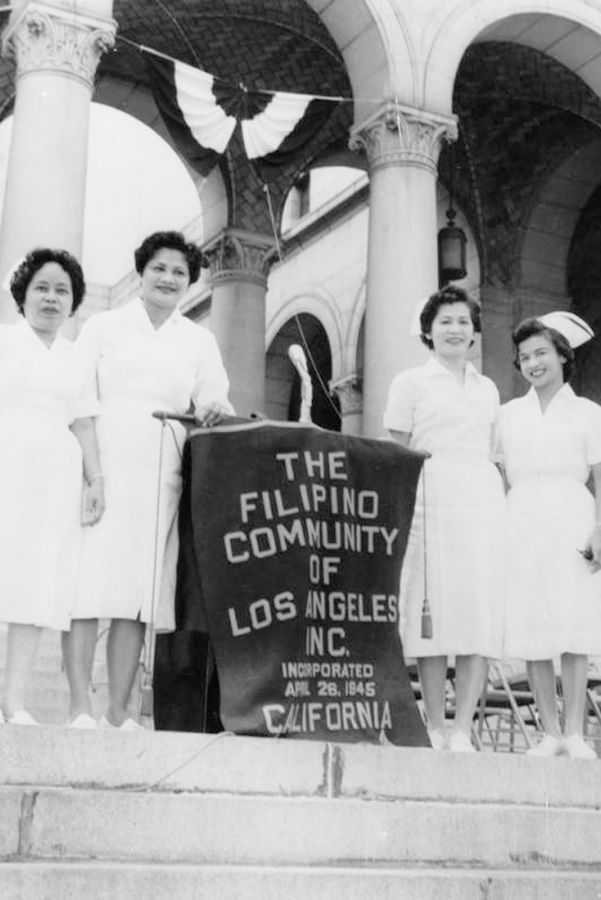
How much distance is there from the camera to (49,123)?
9773 mm

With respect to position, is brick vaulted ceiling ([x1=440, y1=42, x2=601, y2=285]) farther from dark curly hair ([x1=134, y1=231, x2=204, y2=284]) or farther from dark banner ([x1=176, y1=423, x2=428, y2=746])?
dark banner ([x1=176, y1=423, x2=428, y2=746])

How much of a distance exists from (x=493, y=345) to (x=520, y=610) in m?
11.9

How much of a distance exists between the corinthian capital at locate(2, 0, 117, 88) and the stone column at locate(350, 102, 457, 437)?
289cm

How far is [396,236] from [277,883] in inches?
330

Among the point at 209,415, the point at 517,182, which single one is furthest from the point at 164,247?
the point at 517,182

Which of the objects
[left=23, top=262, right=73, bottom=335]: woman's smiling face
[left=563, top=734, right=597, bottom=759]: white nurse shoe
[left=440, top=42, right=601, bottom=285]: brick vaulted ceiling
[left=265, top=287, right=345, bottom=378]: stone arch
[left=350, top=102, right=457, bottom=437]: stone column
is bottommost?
[left=563, top=734, right=597, bottom=759]: white nurse shoe

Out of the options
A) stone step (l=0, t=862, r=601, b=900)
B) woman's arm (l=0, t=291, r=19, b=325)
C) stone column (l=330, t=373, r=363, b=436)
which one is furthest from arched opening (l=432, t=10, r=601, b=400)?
stone step (l=0, t=862, r=601, b=900)

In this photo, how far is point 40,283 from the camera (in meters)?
5.06

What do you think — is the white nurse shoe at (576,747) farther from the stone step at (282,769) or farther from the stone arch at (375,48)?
the stone arch at (375,48)

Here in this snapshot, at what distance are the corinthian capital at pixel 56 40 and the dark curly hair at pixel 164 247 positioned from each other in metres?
5.18

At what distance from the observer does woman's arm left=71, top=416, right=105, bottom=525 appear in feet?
16.3

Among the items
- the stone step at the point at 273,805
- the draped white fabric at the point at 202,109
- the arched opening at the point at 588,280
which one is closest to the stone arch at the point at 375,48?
the draped white fabric at the point at 202,109

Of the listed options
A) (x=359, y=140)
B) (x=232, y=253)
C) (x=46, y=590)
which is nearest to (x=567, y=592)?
(x=46, y=590)

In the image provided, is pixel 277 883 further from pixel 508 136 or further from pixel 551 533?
pixel 508 136
